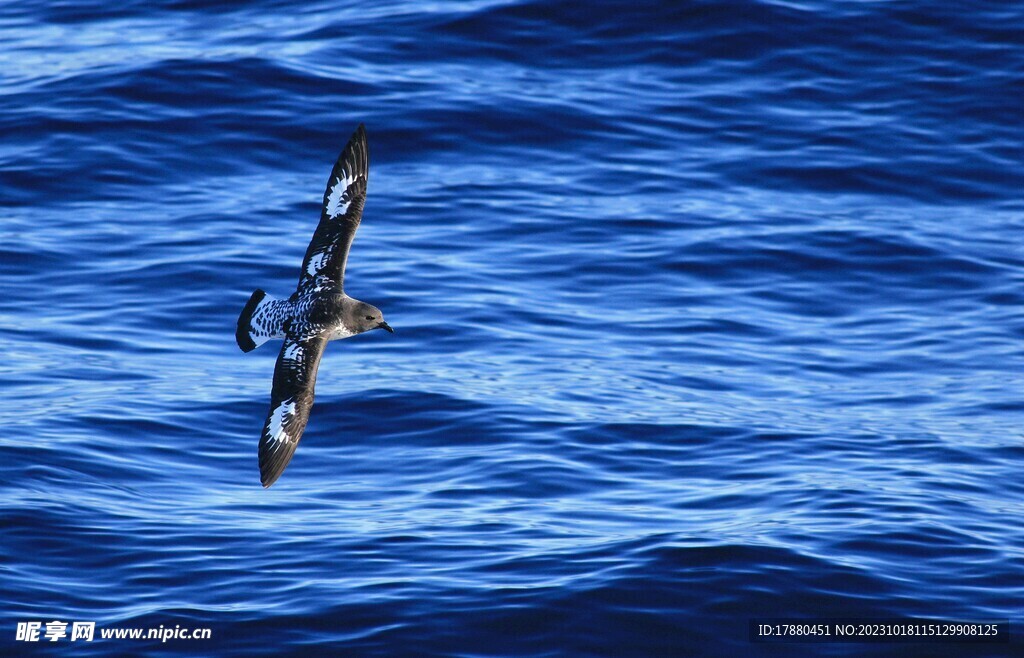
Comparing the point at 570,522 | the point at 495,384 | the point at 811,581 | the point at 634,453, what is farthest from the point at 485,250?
the point at 811,581

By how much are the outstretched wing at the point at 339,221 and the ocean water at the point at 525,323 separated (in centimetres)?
151

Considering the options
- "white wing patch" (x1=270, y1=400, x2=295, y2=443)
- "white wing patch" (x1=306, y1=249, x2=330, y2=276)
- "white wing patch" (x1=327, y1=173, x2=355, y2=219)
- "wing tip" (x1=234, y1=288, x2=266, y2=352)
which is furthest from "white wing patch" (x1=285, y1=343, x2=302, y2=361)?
"white wing patch" (x1=327, y1=173, x2=355, y2=219)

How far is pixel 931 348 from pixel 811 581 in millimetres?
3816

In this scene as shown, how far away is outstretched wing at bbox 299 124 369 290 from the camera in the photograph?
8477mm

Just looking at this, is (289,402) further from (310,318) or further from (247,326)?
(247,326)

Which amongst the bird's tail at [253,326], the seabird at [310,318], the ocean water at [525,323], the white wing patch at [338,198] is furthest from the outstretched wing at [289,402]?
the white wing patch at [338,198]

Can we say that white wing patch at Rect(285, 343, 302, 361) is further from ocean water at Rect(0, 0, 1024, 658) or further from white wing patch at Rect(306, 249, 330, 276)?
ocean water at Rect(0, 0, 1024, 658)

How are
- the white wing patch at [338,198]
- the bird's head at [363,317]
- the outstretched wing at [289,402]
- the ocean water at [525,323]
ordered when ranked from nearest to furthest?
the outstretched wing at [289,402] → the ocean water at [525,323] → the bird's head at [363,317] → the white wing patch at [338,198]

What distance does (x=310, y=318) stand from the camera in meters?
8.18

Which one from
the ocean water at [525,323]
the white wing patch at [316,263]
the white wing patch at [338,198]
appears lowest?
the ocean water at [525,323]

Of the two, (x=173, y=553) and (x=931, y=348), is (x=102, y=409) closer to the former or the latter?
(x=173, y=553)

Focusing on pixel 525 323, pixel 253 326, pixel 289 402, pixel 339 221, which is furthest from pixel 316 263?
pixel 525 323

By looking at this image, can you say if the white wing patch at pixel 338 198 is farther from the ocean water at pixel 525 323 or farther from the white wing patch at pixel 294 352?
the ocean water at pixel 525 323

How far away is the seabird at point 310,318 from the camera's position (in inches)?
317
